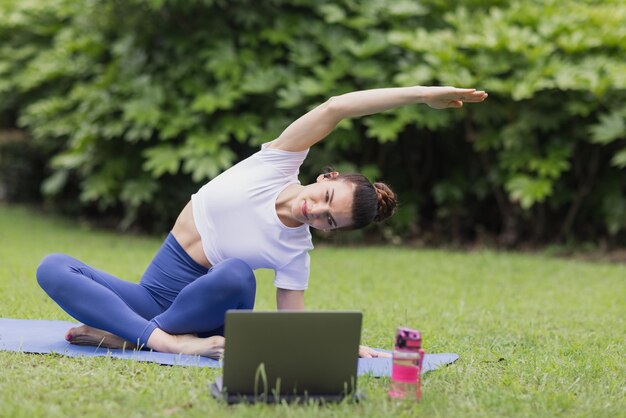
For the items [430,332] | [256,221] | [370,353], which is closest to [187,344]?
[256,221]

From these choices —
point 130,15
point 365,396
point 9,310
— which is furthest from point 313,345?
point 130,15

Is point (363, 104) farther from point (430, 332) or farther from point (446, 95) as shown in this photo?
point (430, 332)

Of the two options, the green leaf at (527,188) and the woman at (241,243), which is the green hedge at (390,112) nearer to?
the green leaf at (527,188)

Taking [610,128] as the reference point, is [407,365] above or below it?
below

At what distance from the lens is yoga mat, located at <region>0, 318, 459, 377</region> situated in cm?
289

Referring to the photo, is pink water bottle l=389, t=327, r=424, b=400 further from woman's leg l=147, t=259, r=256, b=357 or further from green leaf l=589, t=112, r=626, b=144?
green leaf l=589, t=112, r=626, b=144

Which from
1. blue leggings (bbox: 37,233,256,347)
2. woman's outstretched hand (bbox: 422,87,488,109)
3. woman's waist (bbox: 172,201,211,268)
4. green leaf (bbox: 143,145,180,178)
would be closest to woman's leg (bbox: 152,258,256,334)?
blue leggings (bbox: 37,233,256,347)

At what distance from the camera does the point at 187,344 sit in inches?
119

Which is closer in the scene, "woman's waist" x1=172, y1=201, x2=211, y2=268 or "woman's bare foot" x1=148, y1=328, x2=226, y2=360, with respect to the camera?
"woman's bare foot" x1=148, y1=328, x2=226, y2=360

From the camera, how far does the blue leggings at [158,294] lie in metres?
2.90

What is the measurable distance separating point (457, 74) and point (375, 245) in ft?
5.66

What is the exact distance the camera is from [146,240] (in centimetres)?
737

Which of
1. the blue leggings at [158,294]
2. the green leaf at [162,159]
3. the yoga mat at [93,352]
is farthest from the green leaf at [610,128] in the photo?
the blue leggings at [158,294]

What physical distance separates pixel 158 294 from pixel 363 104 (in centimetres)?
116
